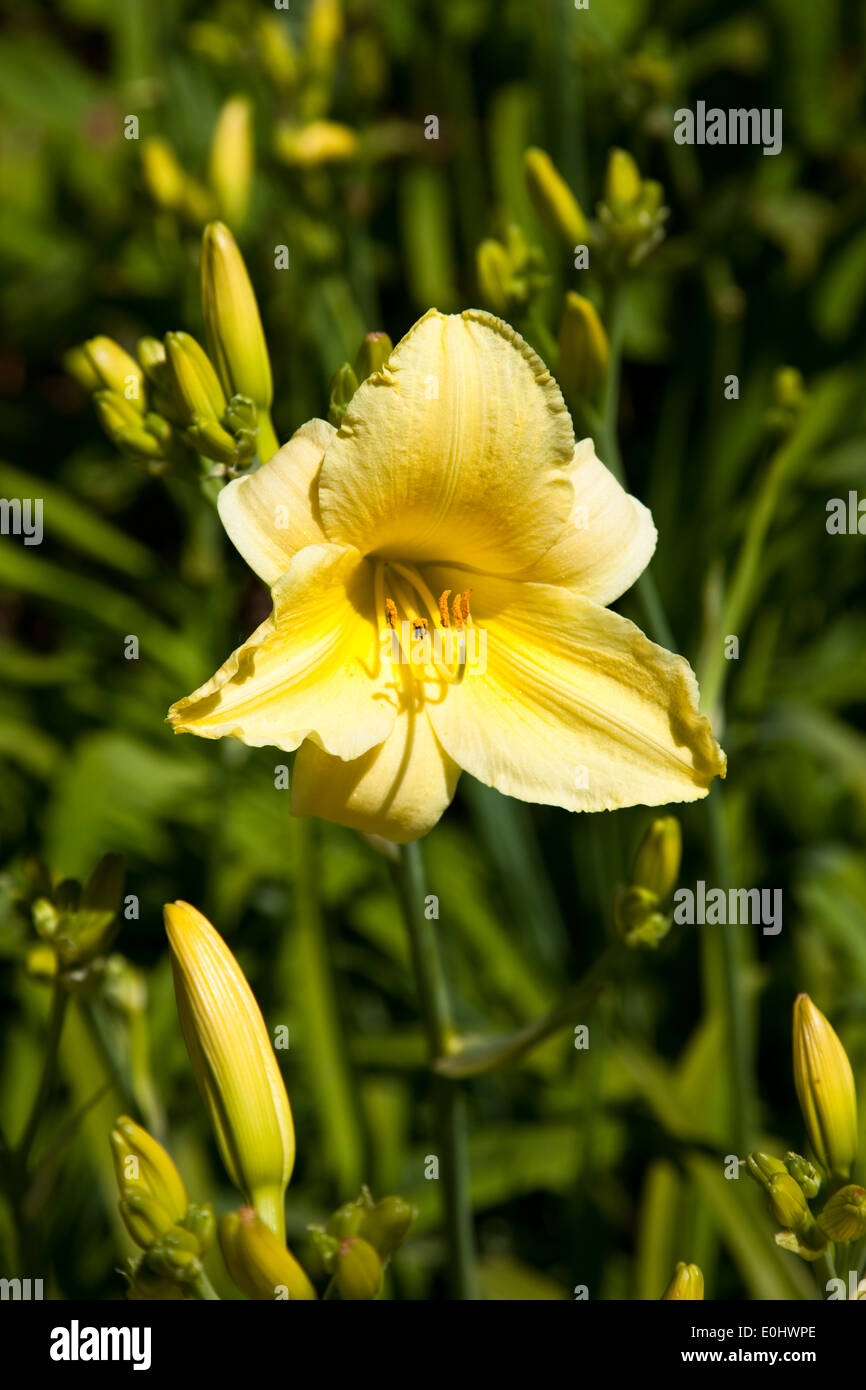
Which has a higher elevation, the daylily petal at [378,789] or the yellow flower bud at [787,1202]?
the daylily petal at [378,789]

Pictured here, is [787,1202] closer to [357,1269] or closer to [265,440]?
[357,1269]

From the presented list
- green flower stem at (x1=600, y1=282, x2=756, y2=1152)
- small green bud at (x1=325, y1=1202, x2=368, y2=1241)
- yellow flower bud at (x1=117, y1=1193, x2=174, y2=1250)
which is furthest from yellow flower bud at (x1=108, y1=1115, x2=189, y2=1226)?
green flower stem at (x1=600, y1=282, x2=756, y2=1152)

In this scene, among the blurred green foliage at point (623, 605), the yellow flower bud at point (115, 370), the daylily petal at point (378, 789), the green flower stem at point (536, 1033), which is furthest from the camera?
the blurred green foliage at point (623, 605)

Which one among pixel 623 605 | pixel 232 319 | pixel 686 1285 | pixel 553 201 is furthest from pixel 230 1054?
pixel 623 605

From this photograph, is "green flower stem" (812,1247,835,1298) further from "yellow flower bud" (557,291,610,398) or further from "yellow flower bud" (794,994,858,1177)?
"yellow flower bud" (557,291,610,398)

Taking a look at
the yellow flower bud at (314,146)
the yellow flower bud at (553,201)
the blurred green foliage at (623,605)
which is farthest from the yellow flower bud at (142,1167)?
the yellow flower bud at (314,146)

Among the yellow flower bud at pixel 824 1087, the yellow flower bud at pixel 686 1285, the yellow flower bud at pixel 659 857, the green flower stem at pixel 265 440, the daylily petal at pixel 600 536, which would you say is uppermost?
the green flower stem at pixel 265 440

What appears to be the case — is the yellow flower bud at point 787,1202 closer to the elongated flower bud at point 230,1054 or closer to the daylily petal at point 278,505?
the elongated flower bud at point 230,1054
